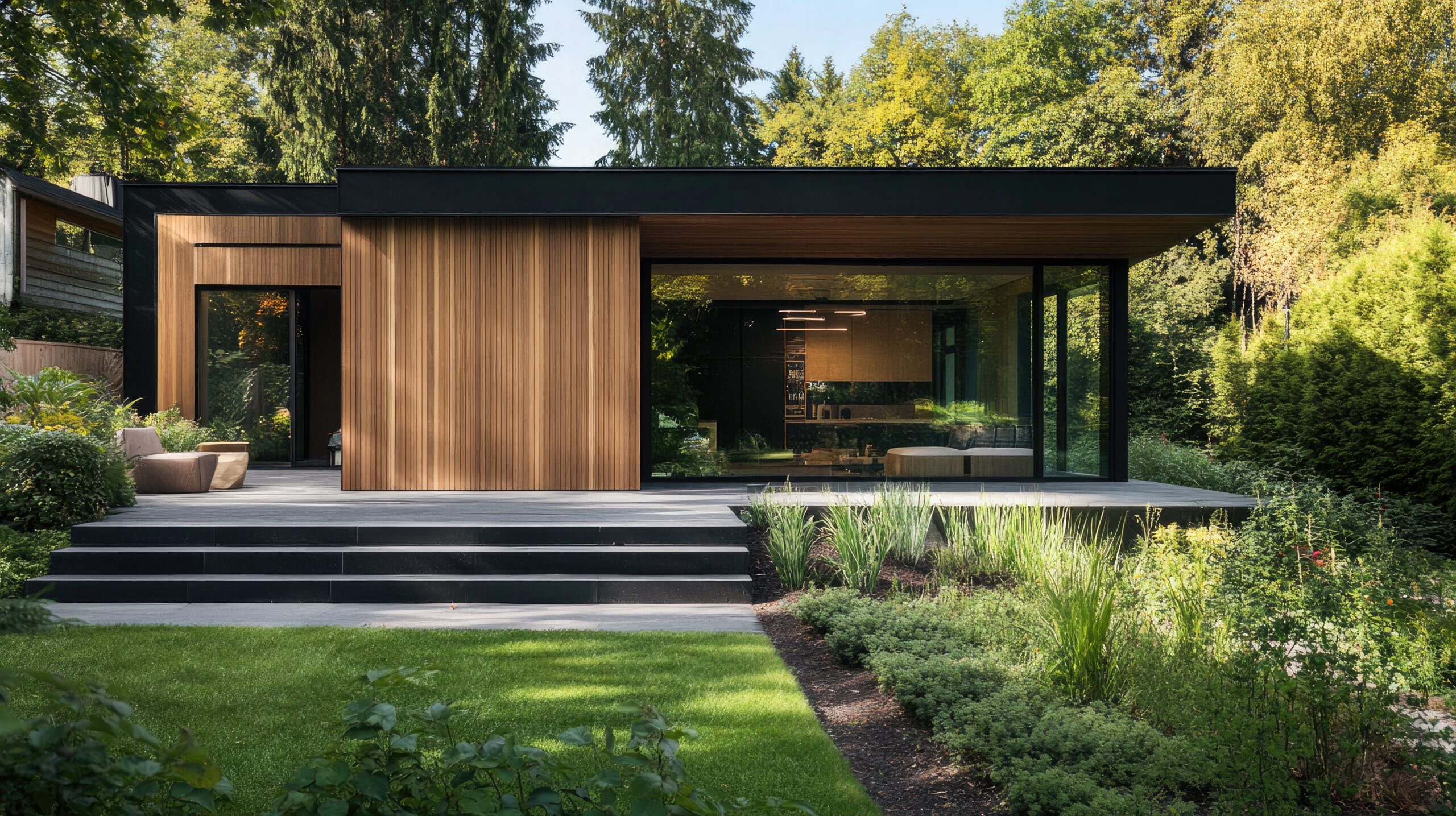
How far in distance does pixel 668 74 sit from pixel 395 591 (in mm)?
17665

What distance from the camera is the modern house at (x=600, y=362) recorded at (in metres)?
6.09

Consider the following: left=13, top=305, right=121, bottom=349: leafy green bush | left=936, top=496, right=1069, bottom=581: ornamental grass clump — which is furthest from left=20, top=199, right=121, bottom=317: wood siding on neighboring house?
left=936, top=496, right=1069, bottom=581: ornamental grass clump

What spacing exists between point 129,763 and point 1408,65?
23.4 meters

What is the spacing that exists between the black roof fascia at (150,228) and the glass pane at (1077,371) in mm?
8624

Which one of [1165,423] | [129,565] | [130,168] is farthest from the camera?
[130,168]

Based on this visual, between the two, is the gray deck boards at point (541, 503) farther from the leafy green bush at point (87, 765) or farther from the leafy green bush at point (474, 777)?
the leafy green bush at point (87, 765)

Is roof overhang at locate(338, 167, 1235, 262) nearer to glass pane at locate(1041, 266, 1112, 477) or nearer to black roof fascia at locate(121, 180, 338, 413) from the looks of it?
glass pane at locate(1041, 266, 1112, 477)

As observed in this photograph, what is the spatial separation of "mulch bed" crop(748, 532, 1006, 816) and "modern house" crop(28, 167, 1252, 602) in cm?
143

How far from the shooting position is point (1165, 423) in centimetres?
1642

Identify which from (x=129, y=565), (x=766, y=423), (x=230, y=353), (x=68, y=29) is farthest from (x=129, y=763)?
(x=230, y=353)

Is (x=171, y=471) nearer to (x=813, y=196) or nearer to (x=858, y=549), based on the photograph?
(x=813, y=196)

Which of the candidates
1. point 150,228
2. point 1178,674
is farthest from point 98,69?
point 1178,674

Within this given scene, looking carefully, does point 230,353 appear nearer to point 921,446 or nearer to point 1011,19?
point 921,446

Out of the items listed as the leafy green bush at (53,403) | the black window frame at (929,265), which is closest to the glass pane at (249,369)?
the leafy green bush at (53,403)
